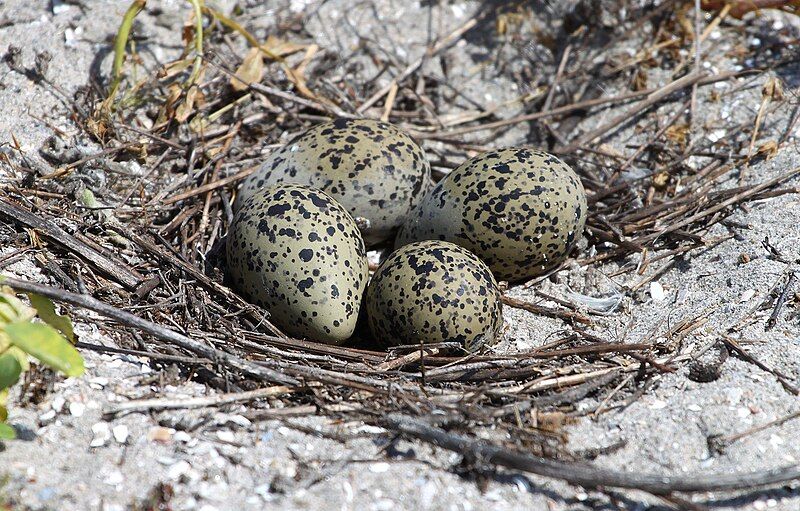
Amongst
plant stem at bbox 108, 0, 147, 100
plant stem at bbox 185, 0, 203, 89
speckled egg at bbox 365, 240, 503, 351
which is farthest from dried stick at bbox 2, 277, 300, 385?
plant stem at bbox 185, 0, 203, 89

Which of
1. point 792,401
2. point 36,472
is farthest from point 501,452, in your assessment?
point 36,472

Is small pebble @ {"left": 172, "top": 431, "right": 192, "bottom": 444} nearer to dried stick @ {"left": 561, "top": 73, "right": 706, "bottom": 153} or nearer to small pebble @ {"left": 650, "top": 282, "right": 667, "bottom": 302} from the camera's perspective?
small pebble @ {"left": 650, "top": 282, "right": 667, "bottom": 302}

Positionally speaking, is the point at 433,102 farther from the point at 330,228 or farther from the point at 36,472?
the point at 36,472

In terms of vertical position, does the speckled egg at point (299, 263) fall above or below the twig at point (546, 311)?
above

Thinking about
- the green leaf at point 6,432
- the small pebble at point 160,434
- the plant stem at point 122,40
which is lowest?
the small pebble at point 160,434

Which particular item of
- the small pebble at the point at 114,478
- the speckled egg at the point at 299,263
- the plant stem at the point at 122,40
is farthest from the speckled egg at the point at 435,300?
the plant stem at the point at 122,40

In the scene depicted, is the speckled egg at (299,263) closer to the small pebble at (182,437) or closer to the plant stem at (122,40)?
the small pebble at (182,437)

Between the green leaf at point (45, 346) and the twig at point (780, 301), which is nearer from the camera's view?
the green leaf at point (45, 346)
